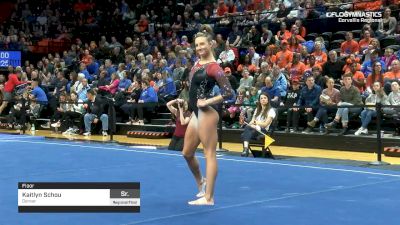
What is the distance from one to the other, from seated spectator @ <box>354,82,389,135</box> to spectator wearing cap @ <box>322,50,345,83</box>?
6.30 ft

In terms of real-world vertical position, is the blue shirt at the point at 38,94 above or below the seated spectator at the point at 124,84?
below

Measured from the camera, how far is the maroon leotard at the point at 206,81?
593 cm

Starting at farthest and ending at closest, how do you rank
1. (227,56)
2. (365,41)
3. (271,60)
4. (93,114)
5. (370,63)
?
(227,56)
(93,114)
(271,60)
(365,41)
(370,63)

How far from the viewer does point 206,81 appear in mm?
5969

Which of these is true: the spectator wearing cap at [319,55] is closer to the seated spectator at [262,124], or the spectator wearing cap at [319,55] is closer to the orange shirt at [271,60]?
the orange shirt at [271,60]

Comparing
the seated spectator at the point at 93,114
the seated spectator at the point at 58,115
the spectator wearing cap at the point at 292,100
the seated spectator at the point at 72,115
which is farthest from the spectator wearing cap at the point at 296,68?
the seated spectator at the point at 58,115

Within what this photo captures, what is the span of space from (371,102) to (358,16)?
4.79 metres

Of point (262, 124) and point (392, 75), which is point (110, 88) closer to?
point (262, 124)

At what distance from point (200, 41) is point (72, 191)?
1883 millimetres

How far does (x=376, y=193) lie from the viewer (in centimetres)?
691

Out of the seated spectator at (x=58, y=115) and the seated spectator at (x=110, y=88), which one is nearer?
the seated spectator at (x=58, y=115)

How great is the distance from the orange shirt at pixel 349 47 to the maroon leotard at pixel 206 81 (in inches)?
377

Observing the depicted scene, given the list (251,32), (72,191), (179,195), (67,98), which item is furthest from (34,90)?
(72,191)

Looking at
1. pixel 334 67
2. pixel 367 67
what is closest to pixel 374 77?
pixel 367 67
